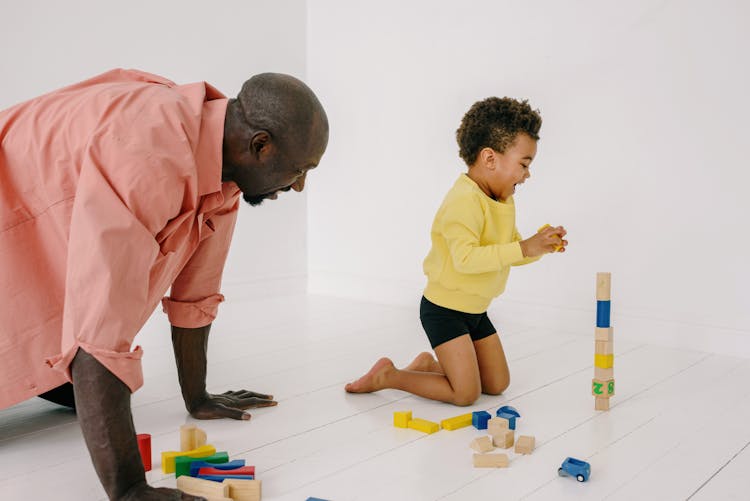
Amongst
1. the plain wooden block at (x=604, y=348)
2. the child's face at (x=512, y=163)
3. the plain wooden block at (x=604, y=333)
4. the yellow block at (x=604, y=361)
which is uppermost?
the child's face at (x=512, y=163)

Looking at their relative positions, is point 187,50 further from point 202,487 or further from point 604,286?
point 202,487

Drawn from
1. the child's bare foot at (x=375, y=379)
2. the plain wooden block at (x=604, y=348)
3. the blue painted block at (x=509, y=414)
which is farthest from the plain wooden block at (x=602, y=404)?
the child's bare foot at (x=375, y=379)

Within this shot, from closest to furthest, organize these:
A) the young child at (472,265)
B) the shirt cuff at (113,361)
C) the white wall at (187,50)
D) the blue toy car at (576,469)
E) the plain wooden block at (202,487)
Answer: the shirt cuff at (113,361)
the plain wooden block at (202,487)
the blue toy car at (576,469)
the young child at (472,265)
the white wall at (187,50)

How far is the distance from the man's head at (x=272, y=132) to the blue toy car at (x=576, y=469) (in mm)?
774

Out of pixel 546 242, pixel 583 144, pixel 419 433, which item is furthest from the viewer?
pixel 583 144

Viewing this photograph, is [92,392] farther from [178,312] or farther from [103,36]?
[103,36]

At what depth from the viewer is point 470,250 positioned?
1830 millimetres

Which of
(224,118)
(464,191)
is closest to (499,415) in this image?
(464,191)

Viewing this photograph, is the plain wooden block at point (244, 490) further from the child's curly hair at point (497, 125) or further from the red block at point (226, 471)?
the child's curly hair at point (497, 125)

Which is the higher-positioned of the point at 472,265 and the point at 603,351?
the point at 472,265

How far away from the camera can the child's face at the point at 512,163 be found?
194 centimetres

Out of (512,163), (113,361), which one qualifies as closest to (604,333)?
(512,163)

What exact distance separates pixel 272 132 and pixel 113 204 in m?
0.34

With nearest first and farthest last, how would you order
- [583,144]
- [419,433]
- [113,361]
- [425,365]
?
[113,361]
[419,433]
[425,365]
[583,144]
